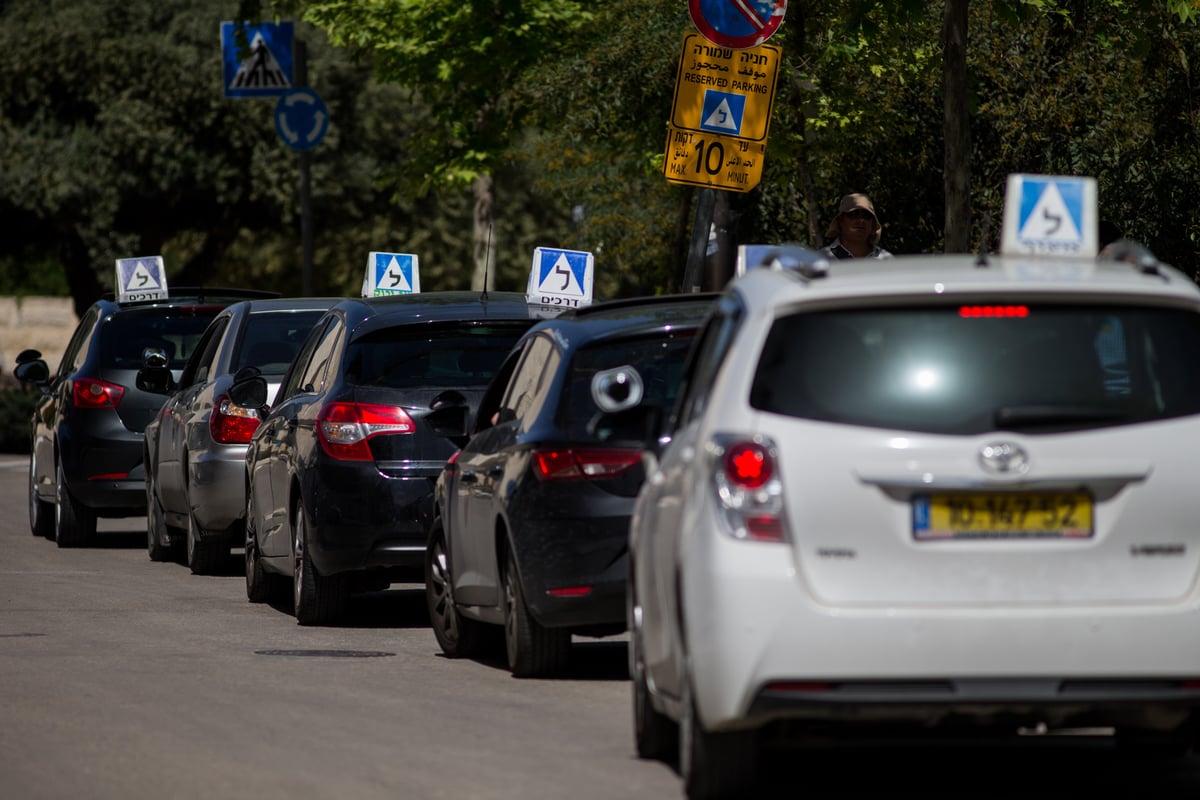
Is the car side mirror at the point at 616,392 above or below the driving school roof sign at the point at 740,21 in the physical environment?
below

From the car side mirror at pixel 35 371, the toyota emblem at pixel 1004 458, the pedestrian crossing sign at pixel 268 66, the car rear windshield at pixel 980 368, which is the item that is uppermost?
the pedestrian crossing sign at pixel 268 66

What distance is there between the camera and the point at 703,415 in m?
7.14

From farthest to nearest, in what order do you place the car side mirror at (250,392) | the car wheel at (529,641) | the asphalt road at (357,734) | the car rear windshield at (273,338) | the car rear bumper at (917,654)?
the car rear windshield at (273,338) < the car side mirror at (250,392) < the car wheel at (529,641) < the asphalt road at (357,734) < the car rear bumper at (917,654)

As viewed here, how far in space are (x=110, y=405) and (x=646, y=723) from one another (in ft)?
39.4

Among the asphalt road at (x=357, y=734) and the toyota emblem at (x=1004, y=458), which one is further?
the asphalt road at (x=357, y=734)

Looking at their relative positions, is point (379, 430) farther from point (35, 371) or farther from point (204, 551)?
point (35, 371)

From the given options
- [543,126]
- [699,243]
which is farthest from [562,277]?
[543,126]

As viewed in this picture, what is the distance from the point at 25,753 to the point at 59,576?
8438 millimetres

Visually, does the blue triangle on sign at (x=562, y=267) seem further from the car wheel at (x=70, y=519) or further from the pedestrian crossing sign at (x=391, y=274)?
the car wheel at (x=70, y=519)

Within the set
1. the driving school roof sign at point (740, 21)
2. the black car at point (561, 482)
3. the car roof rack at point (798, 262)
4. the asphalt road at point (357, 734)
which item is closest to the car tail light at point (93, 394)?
the asphalt road at point (357, 734)

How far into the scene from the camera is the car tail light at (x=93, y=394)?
19.5 metres

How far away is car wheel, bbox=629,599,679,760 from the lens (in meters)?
8.13

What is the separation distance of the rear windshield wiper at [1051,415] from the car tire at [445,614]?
5.23 metres

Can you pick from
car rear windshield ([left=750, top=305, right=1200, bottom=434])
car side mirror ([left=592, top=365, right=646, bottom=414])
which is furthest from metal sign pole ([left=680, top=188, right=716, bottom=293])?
car rear windshield ([left=750, top=305, right=1200, bottom=434])
